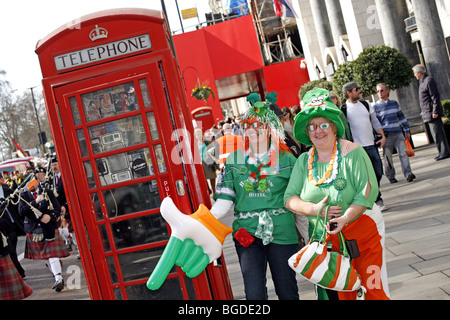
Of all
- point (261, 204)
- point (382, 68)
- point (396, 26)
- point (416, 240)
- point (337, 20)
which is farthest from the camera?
A: point (337, 20)

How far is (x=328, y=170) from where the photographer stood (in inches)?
139

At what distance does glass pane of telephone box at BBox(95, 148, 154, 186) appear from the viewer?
4.67 meters

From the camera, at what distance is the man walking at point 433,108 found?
10477mm

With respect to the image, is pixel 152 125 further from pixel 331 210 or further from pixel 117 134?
pixel 331 210

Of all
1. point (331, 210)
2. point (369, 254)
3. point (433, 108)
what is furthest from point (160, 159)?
point (433, 108)

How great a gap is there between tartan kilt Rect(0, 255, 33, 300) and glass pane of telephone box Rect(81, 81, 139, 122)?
3853 millimetres

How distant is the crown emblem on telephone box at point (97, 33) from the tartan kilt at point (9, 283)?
4258 millimetres

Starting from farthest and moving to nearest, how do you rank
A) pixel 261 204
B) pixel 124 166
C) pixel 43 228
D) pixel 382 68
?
pixel 382 68 → pixel 43 228 → pixel 124 166 → pixel 261 204

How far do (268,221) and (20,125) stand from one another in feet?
171

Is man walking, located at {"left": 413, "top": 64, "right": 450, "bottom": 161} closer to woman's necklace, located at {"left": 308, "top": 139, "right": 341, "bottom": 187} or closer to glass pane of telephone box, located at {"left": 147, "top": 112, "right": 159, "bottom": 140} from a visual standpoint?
glass pane of telephone box, located at {"left": 147, "top": 112, "right": 159, "bottom": 140}

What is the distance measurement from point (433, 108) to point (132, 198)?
24.9ft

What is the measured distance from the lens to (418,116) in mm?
14508

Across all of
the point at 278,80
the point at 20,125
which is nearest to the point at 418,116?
the point at 278,80

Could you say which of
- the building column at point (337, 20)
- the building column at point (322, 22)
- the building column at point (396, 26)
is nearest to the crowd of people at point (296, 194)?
the building column at point (396, 26)
